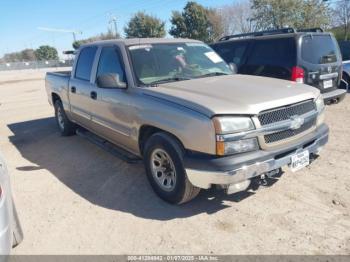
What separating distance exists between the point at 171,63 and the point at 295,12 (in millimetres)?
27133

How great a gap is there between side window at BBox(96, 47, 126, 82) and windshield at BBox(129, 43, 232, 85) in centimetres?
22

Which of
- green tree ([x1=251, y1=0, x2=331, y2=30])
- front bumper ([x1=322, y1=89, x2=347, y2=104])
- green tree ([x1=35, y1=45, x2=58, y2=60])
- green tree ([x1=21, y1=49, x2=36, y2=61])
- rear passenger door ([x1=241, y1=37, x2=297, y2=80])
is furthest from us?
green tree ([x1=21, y1=49, x2=36, y2=61])

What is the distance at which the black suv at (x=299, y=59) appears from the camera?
6398mm

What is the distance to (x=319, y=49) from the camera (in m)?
6.73

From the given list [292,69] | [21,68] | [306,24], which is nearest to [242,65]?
[292,69]

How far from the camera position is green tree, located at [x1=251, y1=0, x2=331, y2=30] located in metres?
27.4

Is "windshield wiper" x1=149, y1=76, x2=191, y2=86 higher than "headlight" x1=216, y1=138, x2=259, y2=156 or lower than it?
higher

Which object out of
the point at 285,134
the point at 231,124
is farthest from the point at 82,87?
the point at 285,134

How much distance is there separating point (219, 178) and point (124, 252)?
3.72ft

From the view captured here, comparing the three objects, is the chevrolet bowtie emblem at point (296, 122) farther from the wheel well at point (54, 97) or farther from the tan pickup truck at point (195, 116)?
the wheel well at point (54, 97)

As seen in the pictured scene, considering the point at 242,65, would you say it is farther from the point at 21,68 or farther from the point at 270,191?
the point at 21,68

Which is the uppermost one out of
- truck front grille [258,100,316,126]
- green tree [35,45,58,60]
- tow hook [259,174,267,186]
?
green tree [35,45,58,60]

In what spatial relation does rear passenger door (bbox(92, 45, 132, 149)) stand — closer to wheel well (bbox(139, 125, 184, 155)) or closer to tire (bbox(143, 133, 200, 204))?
wheel well (bbox(139, 125, 184, 155))

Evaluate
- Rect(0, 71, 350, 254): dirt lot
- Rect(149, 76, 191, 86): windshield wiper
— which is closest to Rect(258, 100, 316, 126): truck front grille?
Rect(0, 71, 350, 254): dirt lot
